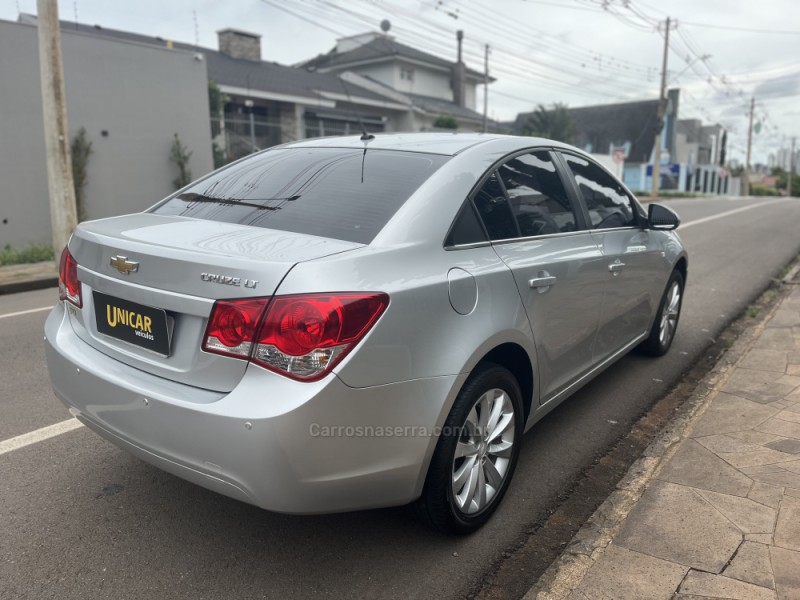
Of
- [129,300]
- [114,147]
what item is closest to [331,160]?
[129,300]

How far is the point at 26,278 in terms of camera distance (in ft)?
30.0

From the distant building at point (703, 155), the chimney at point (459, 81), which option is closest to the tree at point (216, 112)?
the chimney at point (459, 81)

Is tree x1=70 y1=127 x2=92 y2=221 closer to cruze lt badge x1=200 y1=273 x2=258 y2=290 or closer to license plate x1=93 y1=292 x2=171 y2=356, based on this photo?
license plate x1=93 y1=292 x2=171 y2=356

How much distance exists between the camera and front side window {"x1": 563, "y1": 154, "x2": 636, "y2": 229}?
393 cm

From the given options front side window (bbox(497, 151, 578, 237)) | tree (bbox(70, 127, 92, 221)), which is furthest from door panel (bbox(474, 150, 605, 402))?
tree (bbox(70, 127, 92, 221))

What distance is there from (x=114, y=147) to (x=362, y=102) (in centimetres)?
1470

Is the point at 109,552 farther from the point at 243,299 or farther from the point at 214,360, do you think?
the point at 243,299

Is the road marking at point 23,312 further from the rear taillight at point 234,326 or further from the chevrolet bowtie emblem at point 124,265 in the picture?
the rear taillight at point 234,326

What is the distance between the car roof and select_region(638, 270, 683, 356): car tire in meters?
2.02

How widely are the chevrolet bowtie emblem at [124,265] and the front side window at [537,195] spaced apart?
1.70 meters

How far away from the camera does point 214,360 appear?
2309 mm

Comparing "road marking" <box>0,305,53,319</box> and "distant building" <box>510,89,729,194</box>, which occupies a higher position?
"distant building" <box>510,89,729,194</box>

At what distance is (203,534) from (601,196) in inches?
118

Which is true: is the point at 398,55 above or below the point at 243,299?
above
